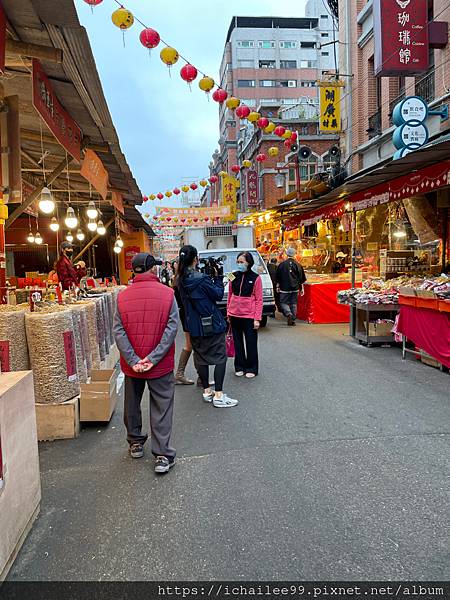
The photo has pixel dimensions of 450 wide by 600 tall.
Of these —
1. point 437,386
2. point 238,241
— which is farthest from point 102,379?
point 238,241

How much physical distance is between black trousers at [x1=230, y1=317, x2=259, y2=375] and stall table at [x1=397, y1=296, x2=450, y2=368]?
267cm

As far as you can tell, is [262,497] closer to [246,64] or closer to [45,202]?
[45,202]

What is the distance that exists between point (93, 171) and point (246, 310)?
12.4 feet

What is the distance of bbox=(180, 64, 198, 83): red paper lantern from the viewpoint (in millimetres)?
9147

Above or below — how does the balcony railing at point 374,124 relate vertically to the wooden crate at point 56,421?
above

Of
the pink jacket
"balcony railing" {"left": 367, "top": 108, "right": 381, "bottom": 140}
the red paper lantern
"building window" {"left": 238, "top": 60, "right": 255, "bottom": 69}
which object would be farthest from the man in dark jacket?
"building window" {"left": 238, "top": 60, "right": 255, "bottom": 69}

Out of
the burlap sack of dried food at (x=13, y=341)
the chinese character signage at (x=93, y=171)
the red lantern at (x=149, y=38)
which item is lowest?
the burlap sack of dried food at (x=13, y=341)

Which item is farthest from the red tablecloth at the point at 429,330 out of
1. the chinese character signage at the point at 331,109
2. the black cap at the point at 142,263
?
the chinese character signage at the point at 331,109

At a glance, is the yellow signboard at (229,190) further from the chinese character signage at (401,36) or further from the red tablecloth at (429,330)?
the red tablecloth at (429,330)

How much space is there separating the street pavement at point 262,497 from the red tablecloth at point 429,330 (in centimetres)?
120

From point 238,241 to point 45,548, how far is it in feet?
44.7

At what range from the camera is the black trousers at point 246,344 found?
660cm

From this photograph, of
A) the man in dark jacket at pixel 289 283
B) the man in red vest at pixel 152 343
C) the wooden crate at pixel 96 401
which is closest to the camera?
the man in red vest at pixel 152 343

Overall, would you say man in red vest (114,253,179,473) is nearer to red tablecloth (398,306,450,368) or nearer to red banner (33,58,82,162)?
red banner (33,58,82,162)
